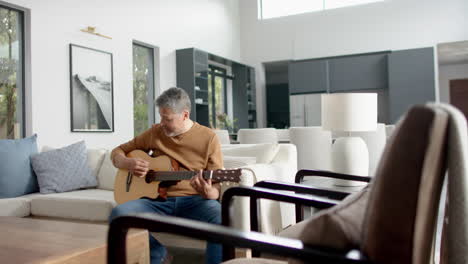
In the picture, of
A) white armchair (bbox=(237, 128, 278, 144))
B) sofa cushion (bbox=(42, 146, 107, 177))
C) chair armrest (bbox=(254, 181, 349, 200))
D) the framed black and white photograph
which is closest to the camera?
chair armrest (bbox=(254, 181, 349, 200))

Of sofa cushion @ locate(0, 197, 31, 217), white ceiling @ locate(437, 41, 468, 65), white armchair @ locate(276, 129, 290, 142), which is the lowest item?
sofa cushion @ locate(0, 197, 31, 217)

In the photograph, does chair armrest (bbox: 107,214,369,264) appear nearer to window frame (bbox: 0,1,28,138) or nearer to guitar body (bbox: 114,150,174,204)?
guitar body (bbox: 114,150,174,204)

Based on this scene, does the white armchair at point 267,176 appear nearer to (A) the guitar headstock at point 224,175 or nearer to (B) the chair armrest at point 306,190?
(A) the guitar headstock at point 224,175

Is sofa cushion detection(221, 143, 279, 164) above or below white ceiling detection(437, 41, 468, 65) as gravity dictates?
below

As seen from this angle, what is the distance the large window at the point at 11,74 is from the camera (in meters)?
4.66

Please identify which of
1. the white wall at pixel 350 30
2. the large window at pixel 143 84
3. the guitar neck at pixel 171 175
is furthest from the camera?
the white wall at pixel 350 30

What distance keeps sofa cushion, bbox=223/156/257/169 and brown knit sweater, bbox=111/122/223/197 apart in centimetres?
44

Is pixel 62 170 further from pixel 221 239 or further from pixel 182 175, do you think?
pixel 221 239

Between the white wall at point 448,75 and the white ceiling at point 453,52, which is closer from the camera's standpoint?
the white ceiling at point 453,52

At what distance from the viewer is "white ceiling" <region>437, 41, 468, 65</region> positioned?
8969 millimetres

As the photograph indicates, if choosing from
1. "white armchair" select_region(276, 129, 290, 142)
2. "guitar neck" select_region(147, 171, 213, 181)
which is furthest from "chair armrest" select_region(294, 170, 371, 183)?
"white armchair" select_region(276, 129, 290, 142)

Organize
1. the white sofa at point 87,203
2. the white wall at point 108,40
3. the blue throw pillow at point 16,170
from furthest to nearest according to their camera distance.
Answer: the white wall at point 108,40
the blue throw pillow at point 16,170
the white sofa at point 87,203

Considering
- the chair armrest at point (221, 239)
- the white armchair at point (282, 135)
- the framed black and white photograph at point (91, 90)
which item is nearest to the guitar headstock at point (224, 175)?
the chair armrest at point (221, 239)

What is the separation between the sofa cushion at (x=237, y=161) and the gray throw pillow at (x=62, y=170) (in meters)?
1.38
